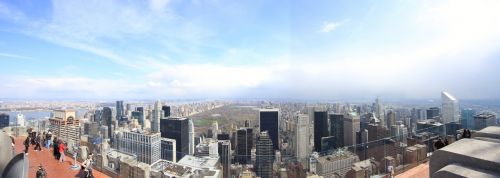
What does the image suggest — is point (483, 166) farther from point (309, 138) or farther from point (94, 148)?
point (309, 138)

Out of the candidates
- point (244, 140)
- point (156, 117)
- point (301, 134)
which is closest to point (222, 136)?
point (244, 140)

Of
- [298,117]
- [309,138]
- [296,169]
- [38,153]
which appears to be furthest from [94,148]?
[298,117]

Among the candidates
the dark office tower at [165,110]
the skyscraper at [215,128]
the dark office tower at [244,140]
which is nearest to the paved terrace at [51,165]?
the dark office tower at [244,140]

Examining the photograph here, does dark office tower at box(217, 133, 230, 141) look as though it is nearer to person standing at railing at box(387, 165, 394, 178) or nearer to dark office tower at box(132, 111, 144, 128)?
dark office tower at box(132, 111, 144, 128)

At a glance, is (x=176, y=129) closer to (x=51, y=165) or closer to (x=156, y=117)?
(x=156, y=117)

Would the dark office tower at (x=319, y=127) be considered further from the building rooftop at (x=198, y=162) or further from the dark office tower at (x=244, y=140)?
the building rooftop at (x=198, y=162)

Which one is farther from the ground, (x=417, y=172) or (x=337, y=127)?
(x=417, y=172)

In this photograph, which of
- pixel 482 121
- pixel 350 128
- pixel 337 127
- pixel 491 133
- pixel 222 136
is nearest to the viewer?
pixel 491 133
